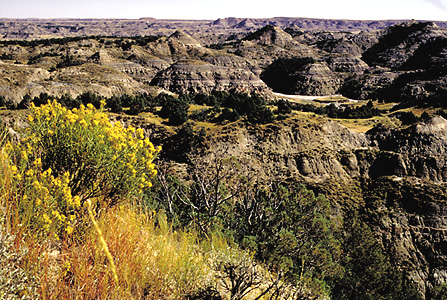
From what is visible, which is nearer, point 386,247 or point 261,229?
point 261,229

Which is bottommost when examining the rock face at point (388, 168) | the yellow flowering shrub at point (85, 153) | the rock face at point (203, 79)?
the rock face at point (388, 168)

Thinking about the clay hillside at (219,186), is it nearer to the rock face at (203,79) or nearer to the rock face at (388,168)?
the rock face at (388,168)

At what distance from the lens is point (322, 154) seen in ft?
112

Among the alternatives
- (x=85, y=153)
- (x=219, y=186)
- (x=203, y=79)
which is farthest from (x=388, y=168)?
(x=203, y=79)

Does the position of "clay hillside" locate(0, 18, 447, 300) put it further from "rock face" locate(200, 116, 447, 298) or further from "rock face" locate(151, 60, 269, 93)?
"rock face" locate(151, 60, 269, 93)

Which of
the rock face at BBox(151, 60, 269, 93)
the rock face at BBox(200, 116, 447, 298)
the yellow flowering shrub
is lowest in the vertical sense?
the rock face at BBox(200, 116, 447, 298)

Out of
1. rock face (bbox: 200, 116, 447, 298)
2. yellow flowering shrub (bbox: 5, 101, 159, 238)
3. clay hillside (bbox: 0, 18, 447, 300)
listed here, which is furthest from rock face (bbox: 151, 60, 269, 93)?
yellow flowering shrub (bbox: 5, 101, 159, 238)

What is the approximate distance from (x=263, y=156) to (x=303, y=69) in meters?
87.0

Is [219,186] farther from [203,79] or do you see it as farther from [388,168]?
[203,79]

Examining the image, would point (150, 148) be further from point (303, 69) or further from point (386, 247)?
point (303, 69)

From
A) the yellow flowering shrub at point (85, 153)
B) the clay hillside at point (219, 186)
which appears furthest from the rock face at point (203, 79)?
the yellow flowering shrub at point (85, 153)

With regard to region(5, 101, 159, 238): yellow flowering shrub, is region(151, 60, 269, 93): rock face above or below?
below

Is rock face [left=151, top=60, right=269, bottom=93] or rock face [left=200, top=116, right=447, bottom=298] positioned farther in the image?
rock face [left=151, top=60, right=269, bottom=93]

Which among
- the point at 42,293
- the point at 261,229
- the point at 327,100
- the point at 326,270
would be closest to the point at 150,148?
the point at 42,293
